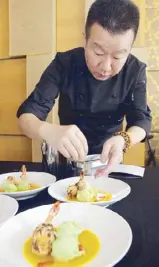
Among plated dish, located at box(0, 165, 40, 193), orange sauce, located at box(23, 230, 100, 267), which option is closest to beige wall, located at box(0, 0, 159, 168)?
plated dish, located at box(0, 165, 40, 193)

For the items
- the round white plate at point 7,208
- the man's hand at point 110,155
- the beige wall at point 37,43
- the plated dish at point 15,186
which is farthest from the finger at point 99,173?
the beige wall at point 37,43

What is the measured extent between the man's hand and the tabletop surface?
0.40 feet

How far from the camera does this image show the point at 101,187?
44.2 inches

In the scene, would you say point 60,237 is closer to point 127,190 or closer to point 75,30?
point 127,190

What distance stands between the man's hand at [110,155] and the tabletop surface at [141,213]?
12 centimetres

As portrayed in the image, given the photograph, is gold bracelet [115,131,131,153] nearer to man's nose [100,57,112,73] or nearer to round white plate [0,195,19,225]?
man's nose [100,57,112,73]

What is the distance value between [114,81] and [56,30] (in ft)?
5.21

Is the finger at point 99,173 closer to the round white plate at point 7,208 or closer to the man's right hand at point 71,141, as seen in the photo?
the man's right hand at point 71,141

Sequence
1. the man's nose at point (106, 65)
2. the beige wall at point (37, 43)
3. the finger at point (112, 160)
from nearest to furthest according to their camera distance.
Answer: the finger at point (112, 160)
the man's nose at point (106, 65)
the beige wall at point (37, 43)

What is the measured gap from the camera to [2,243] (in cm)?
68

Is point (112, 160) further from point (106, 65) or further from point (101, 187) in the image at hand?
point (106, 65)

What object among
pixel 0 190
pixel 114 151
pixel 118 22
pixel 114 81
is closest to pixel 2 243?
pixel 0 190

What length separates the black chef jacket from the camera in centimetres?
171

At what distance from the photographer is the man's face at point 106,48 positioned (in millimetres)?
1213
